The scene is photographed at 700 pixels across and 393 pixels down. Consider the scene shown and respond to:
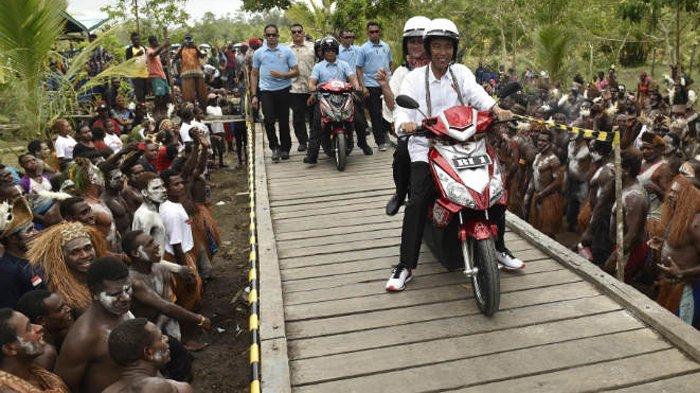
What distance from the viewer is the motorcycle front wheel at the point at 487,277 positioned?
393 cm

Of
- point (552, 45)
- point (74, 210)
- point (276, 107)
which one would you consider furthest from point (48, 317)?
point (552, 45)

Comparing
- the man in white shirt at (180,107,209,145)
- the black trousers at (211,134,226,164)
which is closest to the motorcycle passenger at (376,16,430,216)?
the man in white shirt at (180,107,209,145)

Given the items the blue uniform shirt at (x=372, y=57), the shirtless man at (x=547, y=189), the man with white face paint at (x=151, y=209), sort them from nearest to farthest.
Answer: the man with white face paint at (x=151, y=209), the shirtless man at (x=547, y=189), the blue uniform shirt at (x=372, y=57)

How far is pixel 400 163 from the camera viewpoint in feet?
16.6

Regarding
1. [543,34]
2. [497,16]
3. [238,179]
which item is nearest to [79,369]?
[238,179]

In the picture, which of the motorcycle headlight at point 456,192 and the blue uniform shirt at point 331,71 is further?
the blue uniform shirt at point 331,71

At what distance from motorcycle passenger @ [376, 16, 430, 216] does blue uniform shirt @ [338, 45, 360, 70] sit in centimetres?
114

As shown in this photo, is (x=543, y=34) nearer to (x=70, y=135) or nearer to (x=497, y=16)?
(x=497, y=16)

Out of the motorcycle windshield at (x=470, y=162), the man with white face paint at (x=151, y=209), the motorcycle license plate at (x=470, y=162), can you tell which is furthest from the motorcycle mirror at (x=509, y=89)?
the man with white face paint at (x=151, y=209)

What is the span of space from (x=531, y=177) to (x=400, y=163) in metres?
4.05

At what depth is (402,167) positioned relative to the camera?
5.08 m

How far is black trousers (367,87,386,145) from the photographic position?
30.2 ft

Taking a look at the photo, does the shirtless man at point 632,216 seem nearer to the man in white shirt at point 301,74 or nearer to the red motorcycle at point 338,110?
the red motorcycle at point 338,110

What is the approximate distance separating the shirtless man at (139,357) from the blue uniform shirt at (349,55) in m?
6.98
